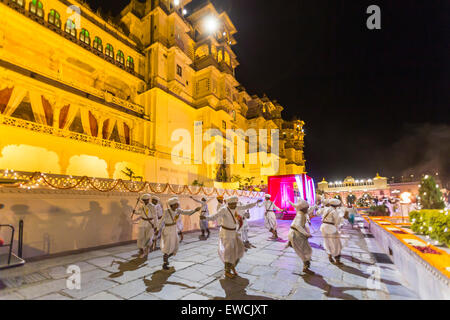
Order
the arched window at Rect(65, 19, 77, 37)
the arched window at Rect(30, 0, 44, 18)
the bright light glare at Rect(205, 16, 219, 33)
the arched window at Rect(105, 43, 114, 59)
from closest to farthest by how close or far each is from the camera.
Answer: the arched window at Rect(30, 0, 44, 18), the arched window at Rect(65, 19, 77, 37), the arched window at Rect(105, 43, 114, 59), the bright light glare at Rect(205, 16, 219, 33)

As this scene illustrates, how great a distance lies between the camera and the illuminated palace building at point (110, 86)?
38.8 feet

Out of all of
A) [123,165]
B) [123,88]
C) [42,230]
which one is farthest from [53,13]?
[42,230]

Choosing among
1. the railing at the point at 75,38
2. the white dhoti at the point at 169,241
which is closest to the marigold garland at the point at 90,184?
the white dhoti at the point at 169,241

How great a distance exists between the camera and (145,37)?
19953 millimetres

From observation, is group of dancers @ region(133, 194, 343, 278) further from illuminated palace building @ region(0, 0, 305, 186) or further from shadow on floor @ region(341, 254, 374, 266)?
illuminated palace building @ region(0, 0, 305, 186)

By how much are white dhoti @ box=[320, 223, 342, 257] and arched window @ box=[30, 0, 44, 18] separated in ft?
64.6

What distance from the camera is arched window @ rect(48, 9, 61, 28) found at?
44.7 ft

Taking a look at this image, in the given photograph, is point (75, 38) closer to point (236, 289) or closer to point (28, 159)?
point (28, 159)

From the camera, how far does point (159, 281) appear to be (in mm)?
4480

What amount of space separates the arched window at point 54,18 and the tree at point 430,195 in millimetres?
22927

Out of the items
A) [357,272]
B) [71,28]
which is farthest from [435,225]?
[71,28]

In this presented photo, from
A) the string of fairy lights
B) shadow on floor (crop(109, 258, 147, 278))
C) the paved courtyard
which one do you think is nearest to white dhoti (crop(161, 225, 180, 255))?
the paved courtyard

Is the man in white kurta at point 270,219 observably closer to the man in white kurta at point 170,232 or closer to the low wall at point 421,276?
the man in white kurta at point 170,232
